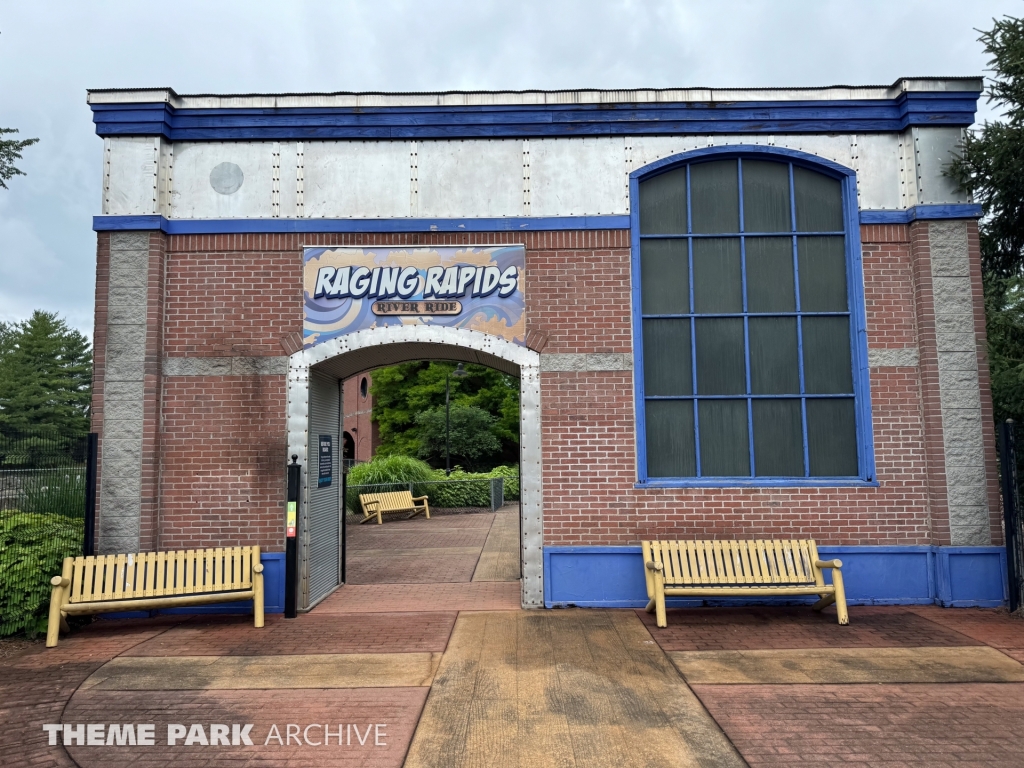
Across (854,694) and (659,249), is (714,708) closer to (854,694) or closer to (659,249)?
(854,694)

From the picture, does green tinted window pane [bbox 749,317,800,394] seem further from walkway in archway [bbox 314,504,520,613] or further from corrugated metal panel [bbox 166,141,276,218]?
corrugated metal panel [bbox 166,141,276,218]

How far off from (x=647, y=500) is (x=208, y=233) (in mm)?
6441

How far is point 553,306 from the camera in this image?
8664 mm

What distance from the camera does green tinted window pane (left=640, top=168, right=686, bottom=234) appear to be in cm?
894

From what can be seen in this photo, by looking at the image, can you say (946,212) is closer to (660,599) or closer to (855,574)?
(855,574)

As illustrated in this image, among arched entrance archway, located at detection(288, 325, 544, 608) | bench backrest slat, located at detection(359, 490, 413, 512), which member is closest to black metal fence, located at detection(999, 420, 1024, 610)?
arched entrance archway, located at detection(288, 325, 544, 608)

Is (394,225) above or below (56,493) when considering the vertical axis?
above

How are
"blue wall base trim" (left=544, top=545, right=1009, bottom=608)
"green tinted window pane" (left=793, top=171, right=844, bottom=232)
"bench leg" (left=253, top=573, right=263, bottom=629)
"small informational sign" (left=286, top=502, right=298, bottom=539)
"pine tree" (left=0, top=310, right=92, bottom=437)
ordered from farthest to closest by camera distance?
"pine tree" (left=0, top=310, right=92, bottom=437), "green tinted window pane" (left=793, top=171, right=844, bottom=232), "blue wall base trim" (left=544, top=545, right=1009, bottom=608), "small informational sign" (left=286, top=502, right=298, bottom=539), "bench leg" (left=253, top=573, right=263, bottom=629)

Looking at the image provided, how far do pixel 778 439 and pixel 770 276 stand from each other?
2.10 m

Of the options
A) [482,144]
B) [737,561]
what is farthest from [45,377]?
[737,561]

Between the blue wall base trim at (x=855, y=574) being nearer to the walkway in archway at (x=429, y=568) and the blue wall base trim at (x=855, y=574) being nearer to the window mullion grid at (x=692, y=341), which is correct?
the walkway in archway at (x=429, y=568)

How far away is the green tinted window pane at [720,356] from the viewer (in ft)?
28.5

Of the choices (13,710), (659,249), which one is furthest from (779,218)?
(13,710)

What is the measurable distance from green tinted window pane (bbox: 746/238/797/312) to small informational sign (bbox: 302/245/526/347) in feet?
9.63
